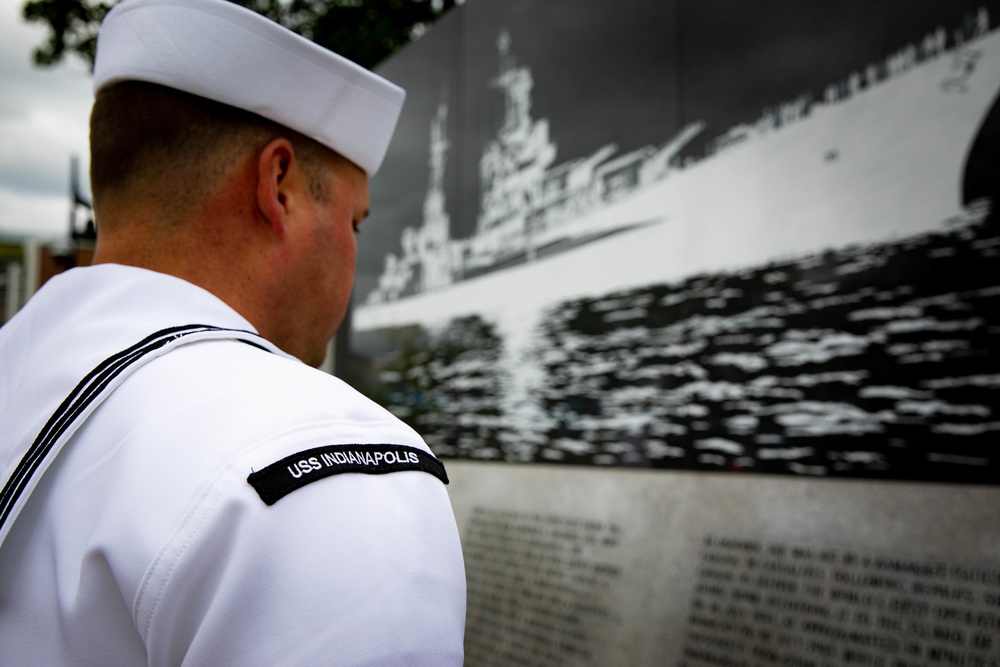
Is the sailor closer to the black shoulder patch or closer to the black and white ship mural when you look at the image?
the black shoulder patch

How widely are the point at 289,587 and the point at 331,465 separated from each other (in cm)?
9

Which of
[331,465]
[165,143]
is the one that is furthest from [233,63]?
[331,465]

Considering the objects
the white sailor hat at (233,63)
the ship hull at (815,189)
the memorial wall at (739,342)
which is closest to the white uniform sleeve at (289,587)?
the white sailor hat at (233,63)

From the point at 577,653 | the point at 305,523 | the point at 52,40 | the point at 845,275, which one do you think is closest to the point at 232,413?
the point at 305,523

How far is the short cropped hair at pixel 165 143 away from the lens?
0.96 meters

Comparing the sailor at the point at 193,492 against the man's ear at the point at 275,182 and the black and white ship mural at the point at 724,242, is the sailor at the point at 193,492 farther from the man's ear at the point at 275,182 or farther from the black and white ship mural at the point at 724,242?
the black and white ship mural at the point at 724,242

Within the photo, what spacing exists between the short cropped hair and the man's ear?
3 centimetres

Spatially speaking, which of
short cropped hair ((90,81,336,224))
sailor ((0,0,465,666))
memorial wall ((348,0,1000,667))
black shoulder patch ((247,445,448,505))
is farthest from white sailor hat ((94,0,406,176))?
memorial wall ((348,0,1000,667))

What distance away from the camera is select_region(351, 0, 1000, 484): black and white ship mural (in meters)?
2.46

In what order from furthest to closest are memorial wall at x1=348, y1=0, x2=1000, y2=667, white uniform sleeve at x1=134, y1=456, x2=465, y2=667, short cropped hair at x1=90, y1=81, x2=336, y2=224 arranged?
memorial wall at x1=348, y1=0, x2=1000, y2=667, short cropped hair at x1=90, y1=81, x2=336, y2=224, white uniform sleeve at x1=134, y1=456, x2=465, y2=667

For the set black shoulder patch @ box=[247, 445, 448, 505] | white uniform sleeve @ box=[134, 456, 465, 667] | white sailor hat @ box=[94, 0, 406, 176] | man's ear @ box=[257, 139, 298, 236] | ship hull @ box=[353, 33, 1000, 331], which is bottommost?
white uniform sleeve @ box=[134, 456, 465, 667]

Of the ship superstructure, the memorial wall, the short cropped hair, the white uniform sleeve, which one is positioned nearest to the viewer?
the white uniform sleeve

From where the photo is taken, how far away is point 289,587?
1.77ft

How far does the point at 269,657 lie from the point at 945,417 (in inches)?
94.4
